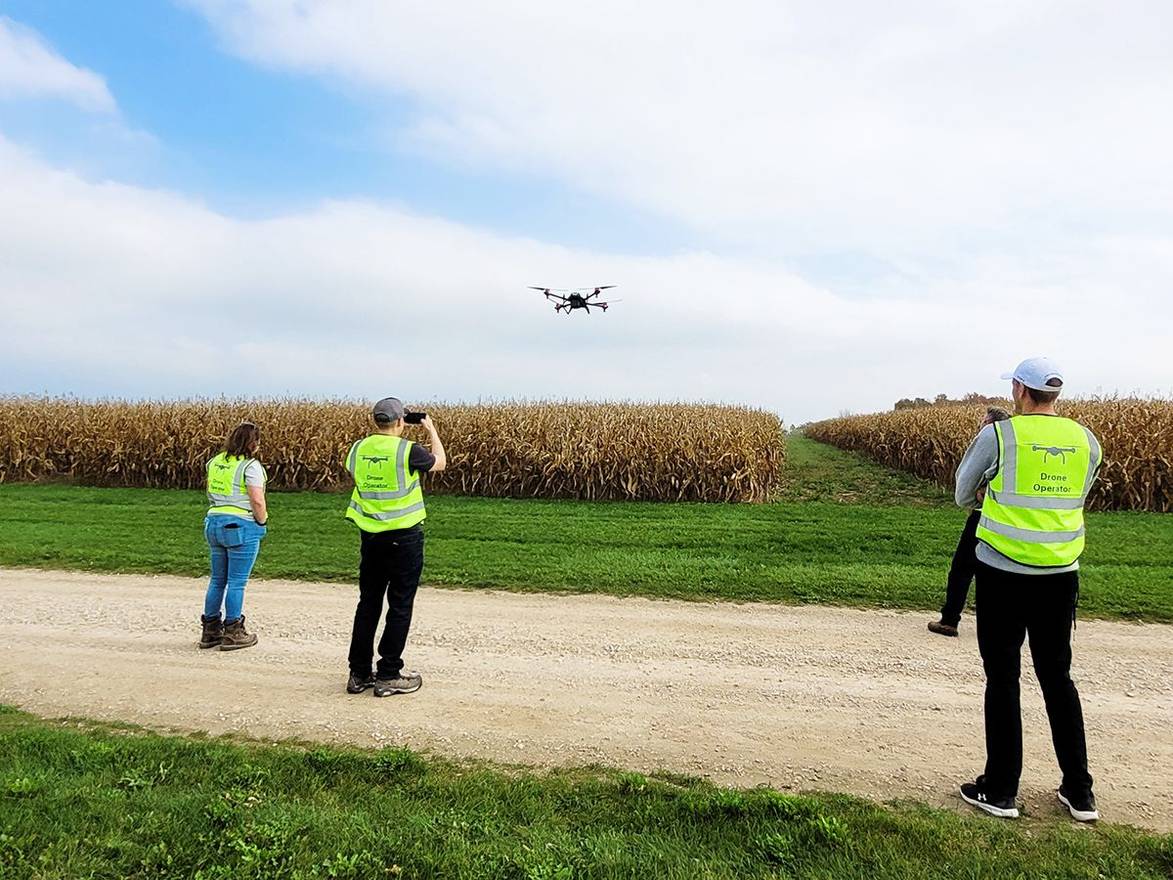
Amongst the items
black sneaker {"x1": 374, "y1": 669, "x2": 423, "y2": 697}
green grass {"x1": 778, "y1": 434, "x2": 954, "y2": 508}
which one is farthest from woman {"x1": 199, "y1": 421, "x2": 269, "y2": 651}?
green grass {"x1": 778, "y1": 434, "x2": 954, "y2": 508}

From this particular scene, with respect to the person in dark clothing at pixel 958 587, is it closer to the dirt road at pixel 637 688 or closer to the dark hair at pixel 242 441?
the dirt road at pixel 637 688

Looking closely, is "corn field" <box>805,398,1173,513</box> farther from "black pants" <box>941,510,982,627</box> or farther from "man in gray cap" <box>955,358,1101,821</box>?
"man in gray cap" <box>955,358,1101,821</box>

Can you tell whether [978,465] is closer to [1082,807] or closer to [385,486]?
[1082,807]

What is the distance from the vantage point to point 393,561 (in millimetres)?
5605

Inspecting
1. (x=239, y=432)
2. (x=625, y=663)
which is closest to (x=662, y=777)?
(x=625, y=663)

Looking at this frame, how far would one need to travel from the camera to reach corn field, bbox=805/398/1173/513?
15.1m

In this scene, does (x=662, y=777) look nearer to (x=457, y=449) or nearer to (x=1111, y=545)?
(x=1111, y=545)

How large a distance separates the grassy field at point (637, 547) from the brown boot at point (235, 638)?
251 cm

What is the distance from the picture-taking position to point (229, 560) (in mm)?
6887

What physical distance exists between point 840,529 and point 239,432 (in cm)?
904

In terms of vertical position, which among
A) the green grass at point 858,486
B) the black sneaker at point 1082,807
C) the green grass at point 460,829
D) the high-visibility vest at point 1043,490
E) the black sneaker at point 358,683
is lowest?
the black sneaker at point 358,683

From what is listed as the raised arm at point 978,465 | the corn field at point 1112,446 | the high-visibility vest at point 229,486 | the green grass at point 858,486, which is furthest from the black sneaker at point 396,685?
the corn field at point 1112,446

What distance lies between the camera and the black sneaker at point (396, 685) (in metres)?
5.55

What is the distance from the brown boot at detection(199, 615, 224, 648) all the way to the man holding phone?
1.86 m
